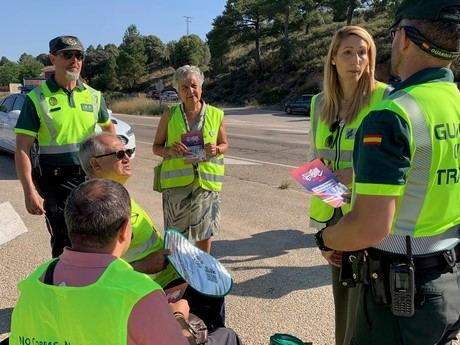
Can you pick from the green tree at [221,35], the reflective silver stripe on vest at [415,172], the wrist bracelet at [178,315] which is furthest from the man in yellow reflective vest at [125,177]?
the green tree at [221,35]

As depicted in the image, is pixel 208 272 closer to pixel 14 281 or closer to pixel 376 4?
pixel 14 281

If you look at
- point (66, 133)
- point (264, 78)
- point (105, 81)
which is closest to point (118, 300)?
point (66, 133)

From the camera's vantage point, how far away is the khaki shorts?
3785 mm

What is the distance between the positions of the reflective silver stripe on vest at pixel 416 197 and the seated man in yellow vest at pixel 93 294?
84 centimetres

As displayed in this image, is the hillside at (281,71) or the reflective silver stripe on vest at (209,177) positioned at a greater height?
the hillside at (281,71)

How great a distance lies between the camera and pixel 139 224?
8.43ft

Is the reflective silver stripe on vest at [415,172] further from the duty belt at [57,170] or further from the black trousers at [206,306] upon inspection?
the duty belt at [57,170]

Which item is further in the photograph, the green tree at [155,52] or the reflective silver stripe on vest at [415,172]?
the green tree at [155,52]

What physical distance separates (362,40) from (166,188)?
196 centimetres

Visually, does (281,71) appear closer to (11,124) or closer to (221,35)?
(221,35)

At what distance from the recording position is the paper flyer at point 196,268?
7.36 ft

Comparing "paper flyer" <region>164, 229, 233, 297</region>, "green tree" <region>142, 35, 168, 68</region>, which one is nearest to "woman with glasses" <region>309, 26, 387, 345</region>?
"paper flyer" <region>164, 229, 233, 297</region>

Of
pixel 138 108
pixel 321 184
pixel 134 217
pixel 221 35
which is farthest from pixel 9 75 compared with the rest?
pixel 321 184

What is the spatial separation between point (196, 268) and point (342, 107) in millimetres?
1293
